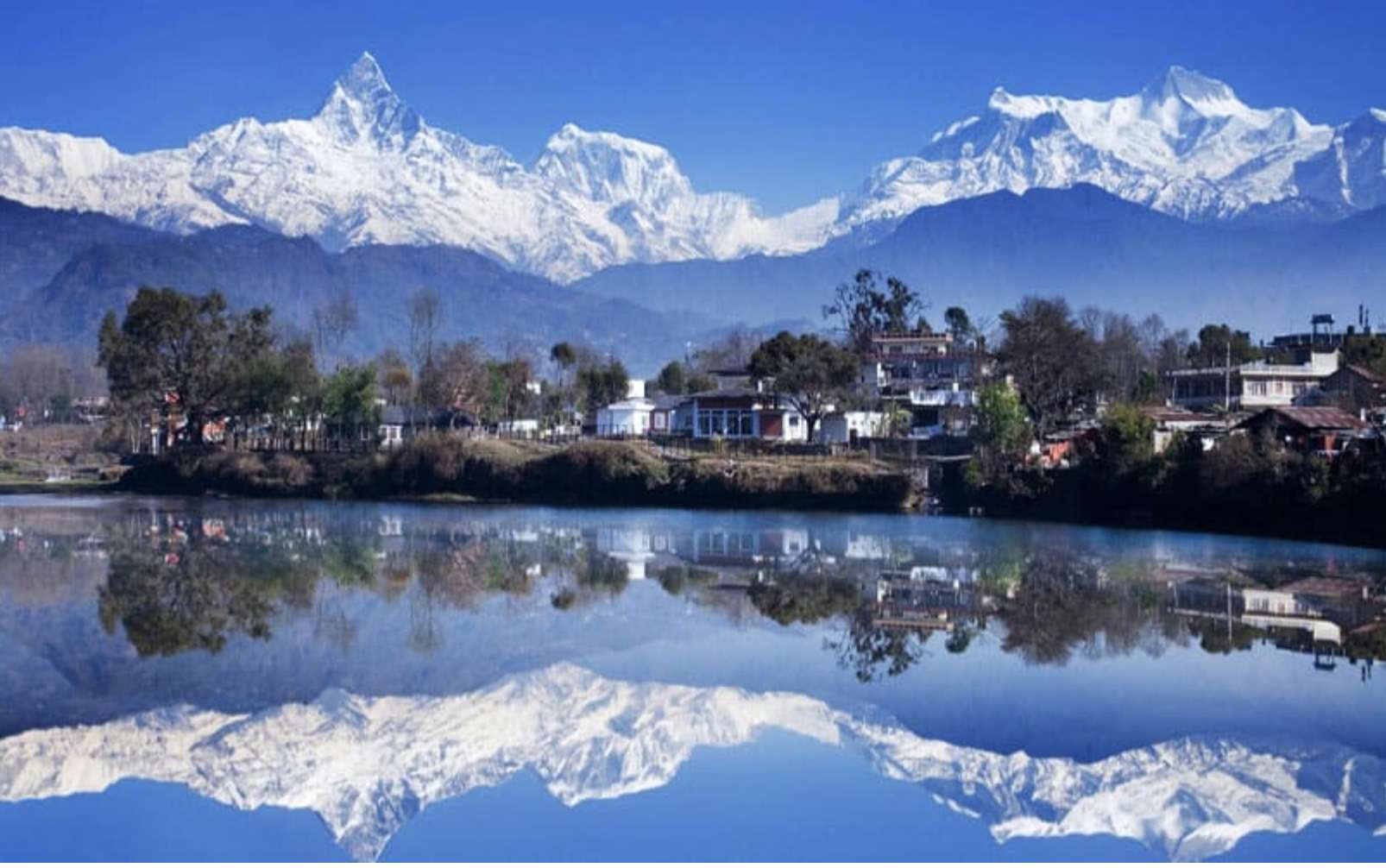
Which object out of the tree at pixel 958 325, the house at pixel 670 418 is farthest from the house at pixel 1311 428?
the tree at pixel 958 325

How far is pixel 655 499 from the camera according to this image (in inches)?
2041

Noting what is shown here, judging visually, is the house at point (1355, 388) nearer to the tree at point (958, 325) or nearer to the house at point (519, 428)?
the tree at point (958, 325)

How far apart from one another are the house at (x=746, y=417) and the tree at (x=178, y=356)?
1873 cm

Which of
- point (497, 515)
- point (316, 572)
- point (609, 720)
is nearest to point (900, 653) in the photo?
point (609, 720)

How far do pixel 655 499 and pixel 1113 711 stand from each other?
1308 inches

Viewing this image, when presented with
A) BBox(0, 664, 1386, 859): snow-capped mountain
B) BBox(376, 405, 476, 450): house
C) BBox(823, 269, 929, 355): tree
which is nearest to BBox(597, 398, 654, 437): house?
BBox(376, 405, 476, 450): house

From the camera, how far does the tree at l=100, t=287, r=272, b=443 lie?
6344cm

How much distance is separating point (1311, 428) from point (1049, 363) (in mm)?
20416

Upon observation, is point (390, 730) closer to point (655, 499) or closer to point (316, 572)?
point (316, 572)

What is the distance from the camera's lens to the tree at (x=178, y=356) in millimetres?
63438

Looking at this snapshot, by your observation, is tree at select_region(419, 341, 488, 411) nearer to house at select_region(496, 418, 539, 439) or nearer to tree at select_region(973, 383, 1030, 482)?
house at select_region(496, 418, 539, 439)

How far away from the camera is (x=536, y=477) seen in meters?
54.0

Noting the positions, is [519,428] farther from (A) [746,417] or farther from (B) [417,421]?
(A) [746,417]

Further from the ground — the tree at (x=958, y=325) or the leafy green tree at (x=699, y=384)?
the tree at (x=958, y=325)
